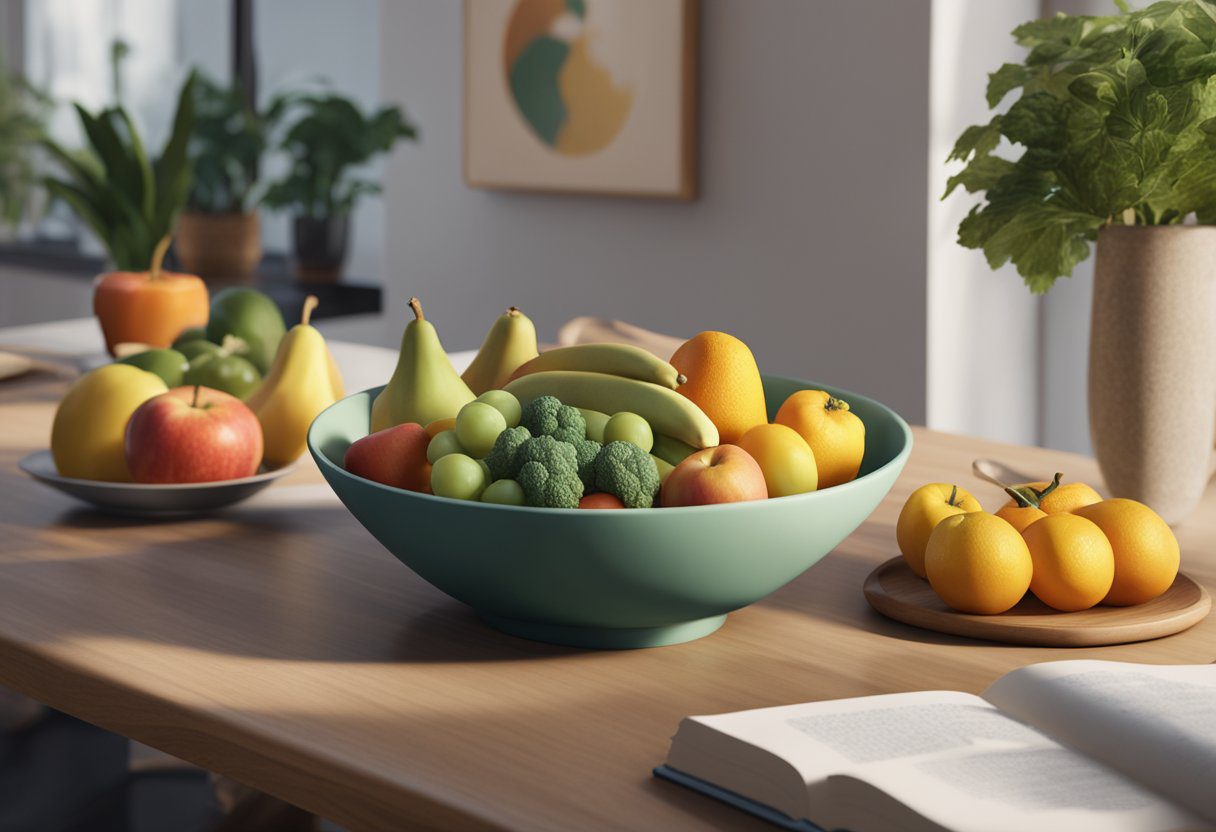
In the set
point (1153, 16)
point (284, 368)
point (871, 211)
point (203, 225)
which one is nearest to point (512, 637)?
point (284, 368)

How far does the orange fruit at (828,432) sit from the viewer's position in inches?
36.0

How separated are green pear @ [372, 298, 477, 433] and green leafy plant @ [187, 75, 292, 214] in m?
3.22

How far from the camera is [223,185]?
13.4 ft

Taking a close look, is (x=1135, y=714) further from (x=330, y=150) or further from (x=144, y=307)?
(x=330, y=150)

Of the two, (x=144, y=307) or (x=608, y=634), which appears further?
(x=144, y=307)

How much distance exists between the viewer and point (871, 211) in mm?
2926

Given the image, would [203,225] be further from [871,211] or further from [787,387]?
[787,387]

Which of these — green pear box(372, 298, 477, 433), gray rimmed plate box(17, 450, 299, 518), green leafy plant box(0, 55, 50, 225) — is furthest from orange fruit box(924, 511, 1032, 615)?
green leafy plant box(0, 55, 50, 225)

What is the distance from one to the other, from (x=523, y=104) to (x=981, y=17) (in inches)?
45.6

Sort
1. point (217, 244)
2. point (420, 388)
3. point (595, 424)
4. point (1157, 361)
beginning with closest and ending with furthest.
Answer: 1. point (595, 424)
2. point (420, 388)
3. point (1157, 361)
4. point (217, 244)

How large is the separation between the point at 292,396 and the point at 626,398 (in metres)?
0.46

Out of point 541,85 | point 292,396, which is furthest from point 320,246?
point 292,396

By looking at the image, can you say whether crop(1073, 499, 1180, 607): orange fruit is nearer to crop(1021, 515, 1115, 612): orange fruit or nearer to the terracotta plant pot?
crop(1021, 515, 1115, 612): orange fruit

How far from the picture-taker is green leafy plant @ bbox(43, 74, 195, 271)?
1932 mm
